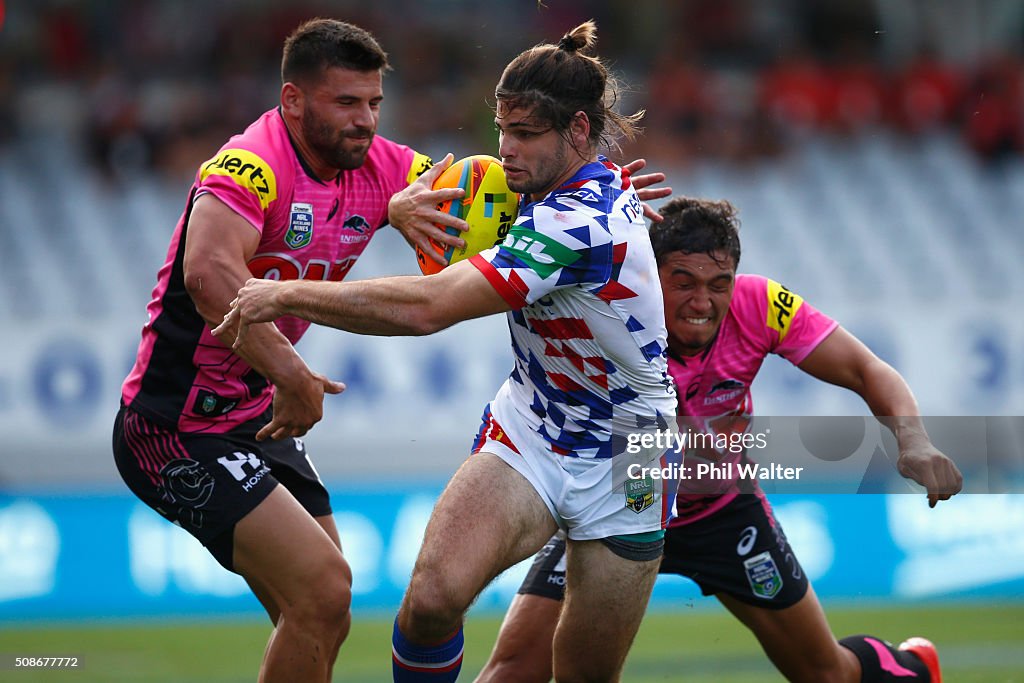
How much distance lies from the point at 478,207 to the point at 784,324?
5.10 feet

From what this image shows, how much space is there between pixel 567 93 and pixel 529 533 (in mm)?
1602

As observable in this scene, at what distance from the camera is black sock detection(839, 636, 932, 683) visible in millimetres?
5785

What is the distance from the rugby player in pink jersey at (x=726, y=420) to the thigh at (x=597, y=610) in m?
0.62

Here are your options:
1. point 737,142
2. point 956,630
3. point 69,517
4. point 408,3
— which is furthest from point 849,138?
point 69,517

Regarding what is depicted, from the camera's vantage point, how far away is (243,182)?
527 centimetres

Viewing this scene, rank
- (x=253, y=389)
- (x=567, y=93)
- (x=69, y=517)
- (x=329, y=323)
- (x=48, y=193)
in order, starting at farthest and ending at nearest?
(x=48, y=193) < (x=69, y=517) < (x=253, y=389) < (x=567, y=93) < (x=329, y=323)

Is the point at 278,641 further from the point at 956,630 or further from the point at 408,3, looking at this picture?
the point at 408,3

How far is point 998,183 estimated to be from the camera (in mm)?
15945

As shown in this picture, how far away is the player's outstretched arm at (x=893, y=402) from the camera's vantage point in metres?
5.18

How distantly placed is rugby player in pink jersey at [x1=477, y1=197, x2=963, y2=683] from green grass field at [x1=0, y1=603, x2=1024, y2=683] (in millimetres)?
1688

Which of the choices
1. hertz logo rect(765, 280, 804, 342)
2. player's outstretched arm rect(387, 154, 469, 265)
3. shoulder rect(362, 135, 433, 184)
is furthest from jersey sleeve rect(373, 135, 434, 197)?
hertz logo rect(765, 280, 804, 342)

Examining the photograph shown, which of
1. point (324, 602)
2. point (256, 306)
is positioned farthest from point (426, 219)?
point (324, 602)

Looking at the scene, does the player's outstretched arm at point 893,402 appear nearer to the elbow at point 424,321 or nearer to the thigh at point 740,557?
Answer: the thigh at point 740,557

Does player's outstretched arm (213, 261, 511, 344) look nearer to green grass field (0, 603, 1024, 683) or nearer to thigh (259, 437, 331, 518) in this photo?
thigh (259, 437, 331, 518)
